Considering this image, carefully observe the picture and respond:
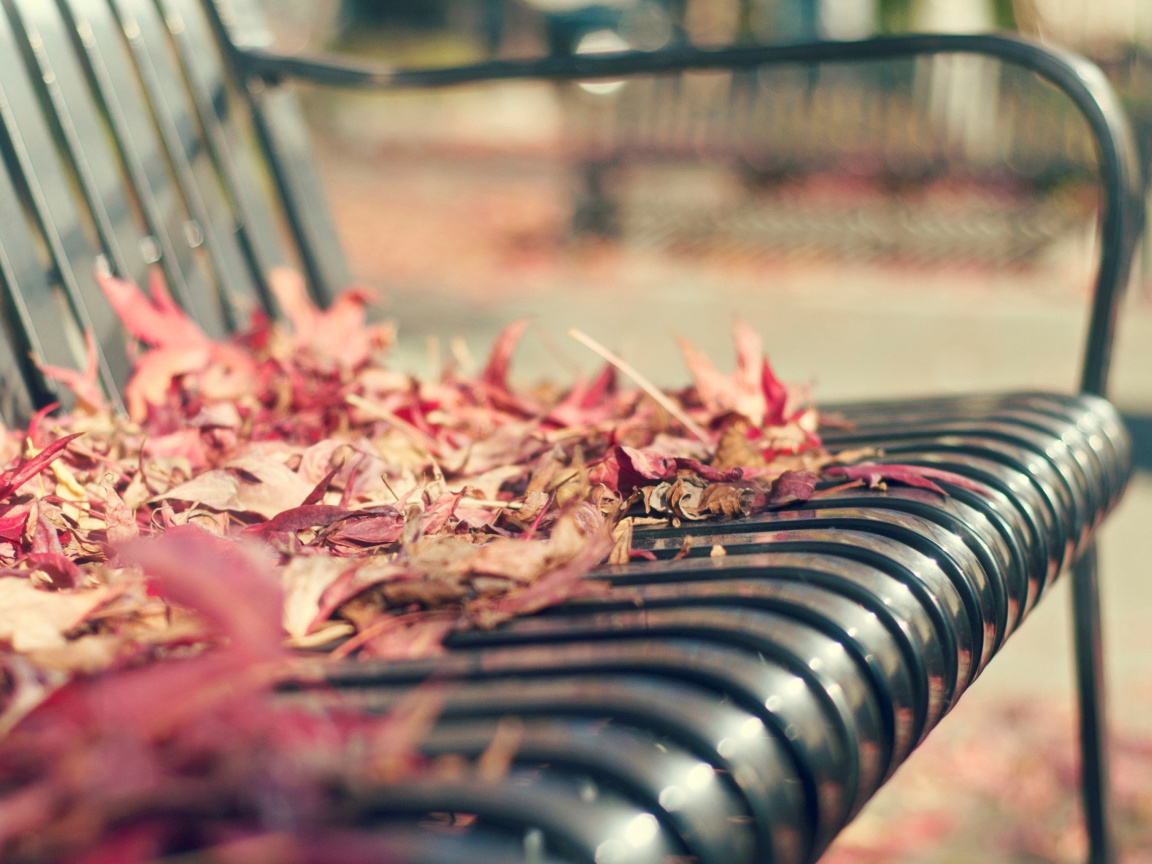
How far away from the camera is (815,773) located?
65 cm

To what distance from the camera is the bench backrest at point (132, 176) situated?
130 centimetres

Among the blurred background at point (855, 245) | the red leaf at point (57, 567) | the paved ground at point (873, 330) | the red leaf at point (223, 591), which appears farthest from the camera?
the blurred background at point (855, 245)

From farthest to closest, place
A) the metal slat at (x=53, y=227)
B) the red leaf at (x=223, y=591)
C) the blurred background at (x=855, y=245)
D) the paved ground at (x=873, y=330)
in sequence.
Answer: the blurred background at (x=855, y=245), the paved ground at (x=873, y=330), the metal slat at (x=53, y=227), the red leaf at (x=223, y=591)

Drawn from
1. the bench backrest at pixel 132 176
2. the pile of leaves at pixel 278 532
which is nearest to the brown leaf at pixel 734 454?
the pile of leaves at pixel 278 532

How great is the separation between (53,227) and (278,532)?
651 mm

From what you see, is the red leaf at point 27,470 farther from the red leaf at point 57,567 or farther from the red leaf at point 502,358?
the red leaf at point 502,358

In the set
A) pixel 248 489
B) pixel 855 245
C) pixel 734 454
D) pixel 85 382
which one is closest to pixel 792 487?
pixel 734 454

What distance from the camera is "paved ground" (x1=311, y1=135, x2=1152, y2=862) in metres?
A: 1.91

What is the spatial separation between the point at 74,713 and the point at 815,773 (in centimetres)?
40

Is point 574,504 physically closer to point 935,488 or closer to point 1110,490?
point 935,488

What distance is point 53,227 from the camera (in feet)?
4.33

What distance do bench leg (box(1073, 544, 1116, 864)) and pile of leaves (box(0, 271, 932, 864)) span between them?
55 cm

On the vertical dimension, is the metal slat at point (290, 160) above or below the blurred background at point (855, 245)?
above

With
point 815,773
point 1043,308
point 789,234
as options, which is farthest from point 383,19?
point 815,773
